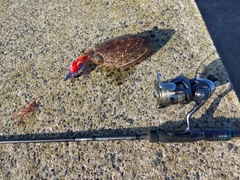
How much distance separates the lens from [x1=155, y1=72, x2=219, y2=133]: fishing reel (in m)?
1.71

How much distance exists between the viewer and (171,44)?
2.30m

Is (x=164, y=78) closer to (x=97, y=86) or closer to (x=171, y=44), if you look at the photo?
(x=171, y=44)

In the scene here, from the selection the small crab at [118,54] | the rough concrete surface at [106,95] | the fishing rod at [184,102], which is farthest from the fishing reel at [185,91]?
the small crab at [118,54]

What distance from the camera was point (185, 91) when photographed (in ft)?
5.66

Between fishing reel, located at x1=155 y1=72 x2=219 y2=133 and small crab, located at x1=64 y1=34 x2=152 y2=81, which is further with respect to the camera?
small crab, located at x1=64 y1=34 x2=152 y2=81

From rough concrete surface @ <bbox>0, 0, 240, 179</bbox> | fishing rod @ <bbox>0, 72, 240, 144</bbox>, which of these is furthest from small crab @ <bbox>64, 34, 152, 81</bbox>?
fishing rod @ <bbox>0, 72, 240, 144</bbox>

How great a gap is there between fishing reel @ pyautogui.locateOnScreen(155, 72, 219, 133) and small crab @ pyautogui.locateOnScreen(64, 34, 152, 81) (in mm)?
470

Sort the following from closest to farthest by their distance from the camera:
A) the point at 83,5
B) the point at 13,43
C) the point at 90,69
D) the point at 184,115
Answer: the point at 184,115 < the point at 90,69 < the point at 13,43 < the point at 83,5

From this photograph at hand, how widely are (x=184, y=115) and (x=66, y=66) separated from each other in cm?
113

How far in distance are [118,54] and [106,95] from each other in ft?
1.18

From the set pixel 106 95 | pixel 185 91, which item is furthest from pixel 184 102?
pixel 106 95

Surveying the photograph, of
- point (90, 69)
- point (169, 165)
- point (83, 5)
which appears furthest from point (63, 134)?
point (83, 5)

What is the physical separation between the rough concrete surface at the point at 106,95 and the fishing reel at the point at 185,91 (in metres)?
0.17

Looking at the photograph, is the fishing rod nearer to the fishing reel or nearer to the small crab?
the fishing reel
